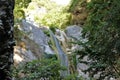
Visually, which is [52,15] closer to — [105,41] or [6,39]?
[105,41]

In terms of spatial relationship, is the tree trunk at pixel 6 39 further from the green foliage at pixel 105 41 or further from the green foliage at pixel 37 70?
the green foliage at pixel 105 41

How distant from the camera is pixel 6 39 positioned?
12.1 feet

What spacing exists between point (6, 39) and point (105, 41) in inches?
150

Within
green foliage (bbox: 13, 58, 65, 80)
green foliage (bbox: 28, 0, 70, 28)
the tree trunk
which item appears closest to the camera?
the tree trunk

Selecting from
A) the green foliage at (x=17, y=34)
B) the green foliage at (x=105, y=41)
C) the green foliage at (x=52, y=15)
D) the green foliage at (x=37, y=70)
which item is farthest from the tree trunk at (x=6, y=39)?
the green foliage at (x=52, y=15)

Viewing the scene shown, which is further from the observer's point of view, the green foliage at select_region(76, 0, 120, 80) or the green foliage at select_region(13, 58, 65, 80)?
the green foliage at select_region(76, 0, 120, 80)

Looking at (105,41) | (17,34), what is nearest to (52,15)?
(17,34)

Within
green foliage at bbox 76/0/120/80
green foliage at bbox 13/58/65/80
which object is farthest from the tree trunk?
green foliage at bbox 76/0/120/80

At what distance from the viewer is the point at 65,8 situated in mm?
25609

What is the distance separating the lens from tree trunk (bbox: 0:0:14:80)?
143 inches

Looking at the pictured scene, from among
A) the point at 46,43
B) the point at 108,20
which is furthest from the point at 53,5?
the point at 108,20

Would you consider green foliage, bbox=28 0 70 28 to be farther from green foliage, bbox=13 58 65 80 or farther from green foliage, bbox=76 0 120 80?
green foliage, bbox=13 58 65 80

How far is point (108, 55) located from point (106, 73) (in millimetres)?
687

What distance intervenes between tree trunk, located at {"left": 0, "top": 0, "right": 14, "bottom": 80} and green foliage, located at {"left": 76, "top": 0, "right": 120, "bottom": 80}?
3.29 meters
